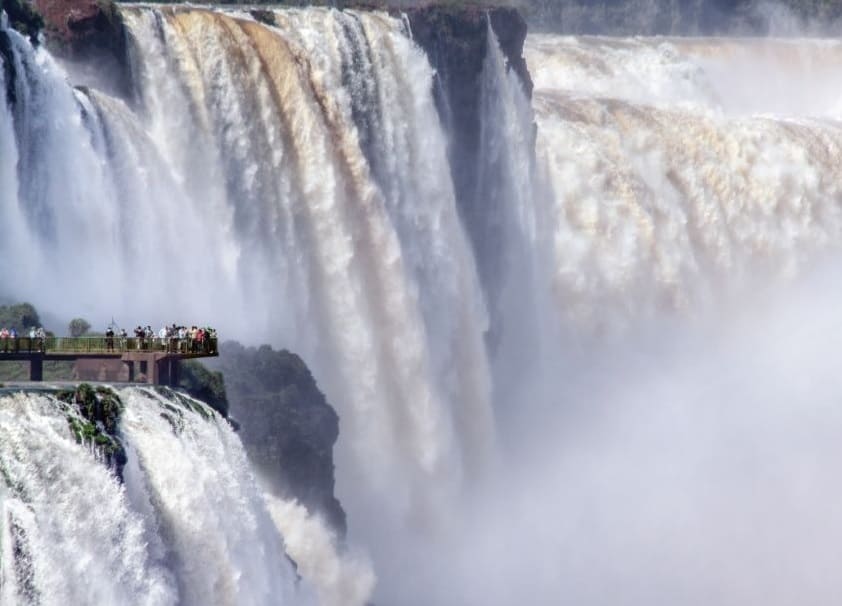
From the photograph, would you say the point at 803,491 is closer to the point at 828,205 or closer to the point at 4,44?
the point at 828,205

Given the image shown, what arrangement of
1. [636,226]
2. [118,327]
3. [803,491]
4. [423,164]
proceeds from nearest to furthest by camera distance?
[118,327], [423,164], [803,491], [636,226]

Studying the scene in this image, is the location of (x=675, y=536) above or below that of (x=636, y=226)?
below

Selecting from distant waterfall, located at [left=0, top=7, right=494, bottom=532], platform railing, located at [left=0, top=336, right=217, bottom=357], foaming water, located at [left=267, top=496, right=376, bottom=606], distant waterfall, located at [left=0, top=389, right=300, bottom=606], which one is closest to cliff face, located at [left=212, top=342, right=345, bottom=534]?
foaming water, located at [left=267, top=496, right=376, bottom=606]

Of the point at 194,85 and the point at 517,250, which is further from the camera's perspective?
the point at 517,250

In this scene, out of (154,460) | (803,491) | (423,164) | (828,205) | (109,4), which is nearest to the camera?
(154,460)

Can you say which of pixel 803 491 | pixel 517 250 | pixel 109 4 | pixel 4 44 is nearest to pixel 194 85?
pixel 109 4

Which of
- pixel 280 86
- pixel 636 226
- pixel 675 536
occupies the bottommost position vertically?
pixel 675 536

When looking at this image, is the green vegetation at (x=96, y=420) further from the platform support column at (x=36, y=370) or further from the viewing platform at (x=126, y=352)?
A: the platform support column at (x=36, y=370)
